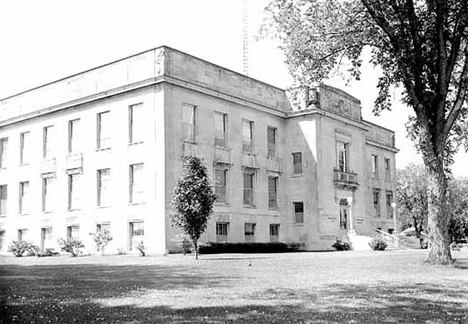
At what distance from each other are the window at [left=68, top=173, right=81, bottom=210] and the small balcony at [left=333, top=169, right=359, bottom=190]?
18951 mm

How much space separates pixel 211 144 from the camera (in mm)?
36594

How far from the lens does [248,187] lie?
3984 cm

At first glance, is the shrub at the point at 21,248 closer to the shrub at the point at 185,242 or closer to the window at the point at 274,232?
the shrub at the point at 185,242

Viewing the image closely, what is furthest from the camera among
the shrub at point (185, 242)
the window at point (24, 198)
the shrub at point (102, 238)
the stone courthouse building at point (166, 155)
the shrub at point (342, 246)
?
the shrub at point (342, 246)

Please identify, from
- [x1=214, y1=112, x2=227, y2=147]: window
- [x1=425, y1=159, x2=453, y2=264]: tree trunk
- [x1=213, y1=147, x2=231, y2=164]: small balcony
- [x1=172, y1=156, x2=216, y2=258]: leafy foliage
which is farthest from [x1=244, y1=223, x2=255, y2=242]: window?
[x1=425, y1=159, x2=453, y2=264]: tree trunk

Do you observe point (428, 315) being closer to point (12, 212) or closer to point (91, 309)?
point (91, 309)

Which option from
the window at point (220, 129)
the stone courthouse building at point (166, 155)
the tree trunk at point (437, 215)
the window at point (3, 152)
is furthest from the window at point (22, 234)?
the tree trunk at point (437, 215)

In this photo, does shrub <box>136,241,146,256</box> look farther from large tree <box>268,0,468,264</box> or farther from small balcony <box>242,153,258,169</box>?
large tree <box>268,0,468,264</box>

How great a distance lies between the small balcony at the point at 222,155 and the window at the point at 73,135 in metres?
9.15

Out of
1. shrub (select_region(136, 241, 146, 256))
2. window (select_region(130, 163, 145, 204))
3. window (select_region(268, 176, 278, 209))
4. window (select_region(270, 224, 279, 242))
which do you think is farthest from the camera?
window (select_region(268, 176, 278, 209))

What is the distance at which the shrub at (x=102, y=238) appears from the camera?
3325 cm

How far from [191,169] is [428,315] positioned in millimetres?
15925

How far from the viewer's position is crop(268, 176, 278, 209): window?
4200cm

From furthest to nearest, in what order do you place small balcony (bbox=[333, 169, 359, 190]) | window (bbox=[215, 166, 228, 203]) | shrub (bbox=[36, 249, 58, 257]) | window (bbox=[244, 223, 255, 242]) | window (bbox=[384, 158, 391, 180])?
window (bbox=[384, 158, 391, 180]), small balcony (bbox=[333, 169, 359, 190]), window (bbox=[244, 223, 255, 242]), window (bbox=[215, 166, 228, 203]), shrub (bbox=[36, 249, 58, 257])
